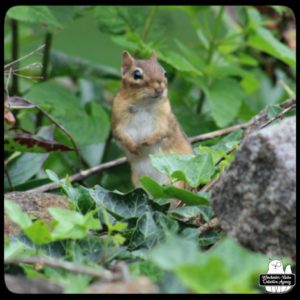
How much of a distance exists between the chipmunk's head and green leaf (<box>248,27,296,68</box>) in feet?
1.87

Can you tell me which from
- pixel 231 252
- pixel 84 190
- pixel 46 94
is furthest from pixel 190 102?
pixel 231 252

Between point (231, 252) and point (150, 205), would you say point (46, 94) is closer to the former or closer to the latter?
point (150, 205)

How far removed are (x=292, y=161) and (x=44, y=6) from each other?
7.75 ft

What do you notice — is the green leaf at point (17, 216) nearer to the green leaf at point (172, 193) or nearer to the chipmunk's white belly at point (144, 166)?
the green leaf at point (172, 193)

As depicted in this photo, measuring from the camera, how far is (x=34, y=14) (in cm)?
396

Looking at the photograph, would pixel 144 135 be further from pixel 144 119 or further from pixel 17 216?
pixel 17 216

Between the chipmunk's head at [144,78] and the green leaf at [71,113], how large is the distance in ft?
0.80

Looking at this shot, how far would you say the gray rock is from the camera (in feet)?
6.63

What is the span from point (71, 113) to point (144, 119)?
0.39m

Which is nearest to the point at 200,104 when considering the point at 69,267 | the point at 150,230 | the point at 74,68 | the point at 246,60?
the point at 246,60

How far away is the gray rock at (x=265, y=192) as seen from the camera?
6.63 ft


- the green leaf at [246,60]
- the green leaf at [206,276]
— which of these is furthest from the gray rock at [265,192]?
the green leaf at [246,60]

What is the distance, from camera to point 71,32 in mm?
5695

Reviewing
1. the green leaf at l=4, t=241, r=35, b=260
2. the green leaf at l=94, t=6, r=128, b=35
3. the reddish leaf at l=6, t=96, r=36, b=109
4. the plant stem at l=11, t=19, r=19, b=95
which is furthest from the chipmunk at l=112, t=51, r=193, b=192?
the green leaf at l=4, t=241, r=35, b=260
